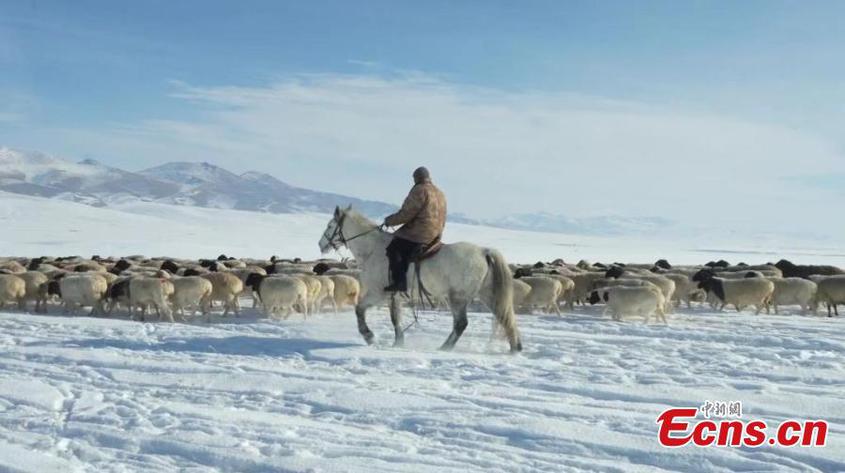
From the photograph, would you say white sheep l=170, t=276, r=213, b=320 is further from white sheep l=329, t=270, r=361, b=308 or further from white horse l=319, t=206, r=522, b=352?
white horse l=319, t=206, r=522, b=352

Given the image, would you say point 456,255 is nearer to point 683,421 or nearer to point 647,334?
point 647,334

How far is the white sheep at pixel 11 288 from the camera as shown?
1427 cm

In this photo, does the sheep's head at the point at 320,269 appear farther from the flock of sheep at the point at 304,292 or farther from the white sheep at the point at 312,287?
the white sheep at the point at 312,287

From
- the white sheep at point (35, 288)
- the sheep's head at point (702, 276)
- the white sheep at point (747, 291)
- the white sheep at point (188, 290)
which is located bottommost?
the white sheep at point (35, 288)

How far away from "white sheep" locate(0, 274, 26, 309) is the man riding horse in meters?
8.24

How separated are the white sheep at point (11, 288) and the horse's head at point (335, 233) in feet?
23.1

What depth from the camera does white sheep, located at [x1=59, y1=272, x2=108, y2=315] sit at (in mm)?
14258

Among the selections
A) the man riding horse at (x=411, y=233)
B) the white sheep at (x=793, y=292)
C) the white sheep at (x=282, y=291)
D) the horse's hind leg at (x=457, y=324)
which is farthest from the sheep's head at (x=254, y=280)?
the white sheep at (x=793, y=292)

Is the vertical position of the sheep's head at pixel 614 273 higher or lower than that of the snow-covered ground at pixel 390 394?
higher

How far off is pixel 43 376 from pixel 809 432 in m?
6.57

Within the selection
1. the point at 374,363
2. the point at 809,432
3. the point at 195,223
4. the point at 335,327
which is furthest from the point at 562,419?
the point at 195,223

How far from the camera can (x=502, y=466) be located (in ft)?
16.8

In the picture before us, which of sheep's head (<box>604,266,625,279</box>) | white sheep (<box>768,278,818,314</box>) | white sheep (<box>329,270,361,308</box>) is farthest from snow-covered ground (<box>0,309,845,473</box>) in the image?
sheep's head (<box>604,266,625,279</box>)

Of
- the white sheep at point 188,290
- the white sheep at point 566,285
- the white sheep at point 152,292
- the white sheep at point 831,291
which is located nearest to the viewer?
the white sheep at point 152,292
